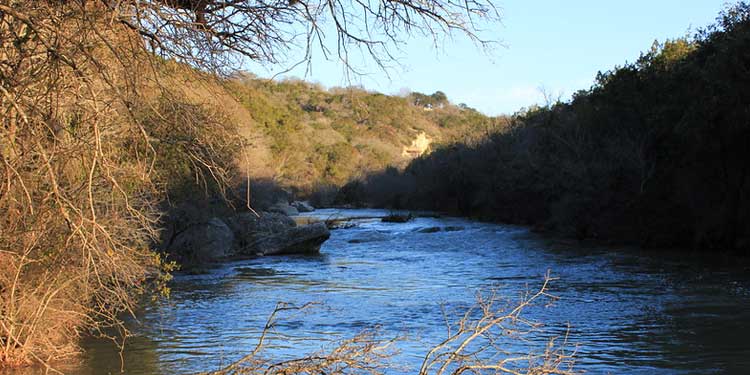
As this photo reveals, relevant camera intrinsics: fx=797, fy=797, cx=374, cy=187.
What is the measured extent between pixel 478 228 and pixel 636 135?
9.05 metres

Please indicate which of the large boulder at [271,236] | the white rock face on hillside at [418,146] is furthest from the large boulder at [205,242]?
the white rock face on hillside at [418,146]

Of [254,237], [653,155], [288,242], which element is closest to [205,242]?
[254,237]

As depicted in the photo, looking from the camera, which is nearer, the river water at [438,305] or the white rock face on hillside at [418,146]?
the river water at [438,305]

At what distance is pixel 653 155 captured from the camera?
28.4 metres

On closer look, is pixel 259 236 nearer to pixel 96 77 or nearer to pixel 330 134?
pixel 96 77

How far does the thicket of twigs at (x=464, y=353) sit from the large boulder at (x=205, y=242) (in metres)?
9.23

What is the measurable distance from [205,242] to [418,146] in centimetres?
8375

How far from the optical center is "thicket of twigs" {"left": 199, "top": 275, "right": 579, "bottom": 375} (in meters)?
6.10

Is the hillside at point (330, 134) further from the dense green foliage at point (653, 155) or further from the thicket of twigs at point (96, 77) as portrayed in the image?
the thicket of twigs at point (96, 77)

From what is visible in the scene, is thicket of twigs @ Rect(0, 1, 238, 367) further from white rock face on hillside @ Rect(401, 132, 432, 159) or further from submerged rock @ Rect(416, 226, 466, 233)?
white rock face on hillside @ Rect(401, 132, 432, 159)

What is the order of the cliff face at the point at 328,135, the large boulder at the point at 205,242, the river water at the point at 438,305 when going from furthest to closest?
the cliff face at the point at 328,135
the large boulder at the point at 205,242
the river water at the point at 438,305

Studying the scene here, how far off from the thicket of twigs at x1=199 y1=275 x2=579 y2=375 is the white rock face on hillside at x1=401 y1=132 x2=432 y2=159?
84.0m

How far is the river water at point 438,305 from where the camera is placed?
1115 cm

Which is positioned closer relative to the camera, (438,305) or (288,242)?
(438,305)
